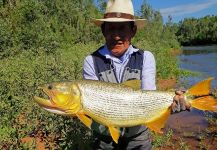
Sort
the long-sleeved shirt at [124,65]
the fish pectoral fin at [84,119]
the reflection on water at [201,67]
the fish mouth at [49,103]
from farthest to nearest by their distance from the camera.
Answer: the reflection on water at [201,67] < the long-sleeved shirt at [124,65] < the fish pectoral fin at [84,119] < the fish mouth at [49,103]

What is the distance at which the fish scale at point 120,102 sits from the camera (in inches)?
136

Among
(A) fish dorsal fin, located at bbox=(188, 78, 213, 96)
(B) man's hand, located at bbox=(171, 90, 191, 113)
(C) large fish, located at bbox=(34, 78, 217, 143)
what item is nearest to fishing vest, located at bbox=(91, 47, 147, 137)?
(C) large fish, located at bbox=(34, 78, 217, 143)

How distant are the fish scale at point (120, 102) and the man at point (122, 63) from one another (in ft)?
1.15

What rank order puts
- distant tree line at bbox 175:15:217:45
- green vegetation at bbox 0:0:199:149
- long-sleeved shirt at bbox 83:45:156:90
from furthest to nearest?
distant tree line at bbox 175:15:217:45 < green vegetation at bbox 0:0:199:149 < long-sleeved shirt at bbox 83:45:156:90

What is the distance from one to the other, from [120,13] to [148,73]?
62cm

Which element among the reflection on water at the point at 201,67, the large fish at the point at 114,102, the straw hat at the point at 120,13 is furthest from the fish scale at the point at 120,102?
the reflection on water at the point at 201,67

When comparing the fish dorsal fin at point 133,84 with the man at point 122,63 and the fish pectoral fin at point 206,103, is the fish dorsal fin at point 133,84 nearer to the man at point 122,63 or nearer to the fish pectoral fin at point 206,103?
the man at point 122,63

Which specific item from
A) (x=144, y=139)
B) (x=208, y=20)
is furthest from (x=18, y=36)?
(x=208, y=20)

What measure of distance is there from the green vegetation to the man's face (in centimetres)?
193

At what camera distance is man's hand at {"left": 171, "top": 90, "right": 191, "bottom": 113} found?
349cm

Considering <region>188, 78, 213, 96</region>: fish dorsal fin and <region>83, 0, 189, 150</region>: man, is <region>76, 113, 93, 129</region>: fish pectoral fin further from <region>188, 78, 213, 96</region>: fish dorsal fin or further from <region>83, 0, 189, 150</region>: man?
<region>188, 78, 213, 96</region>: fish dorsal fin

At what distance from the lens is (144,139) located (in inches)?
160

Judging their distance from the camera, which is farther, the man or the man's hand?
the man

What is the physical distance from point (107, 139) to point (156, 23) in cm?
6896
